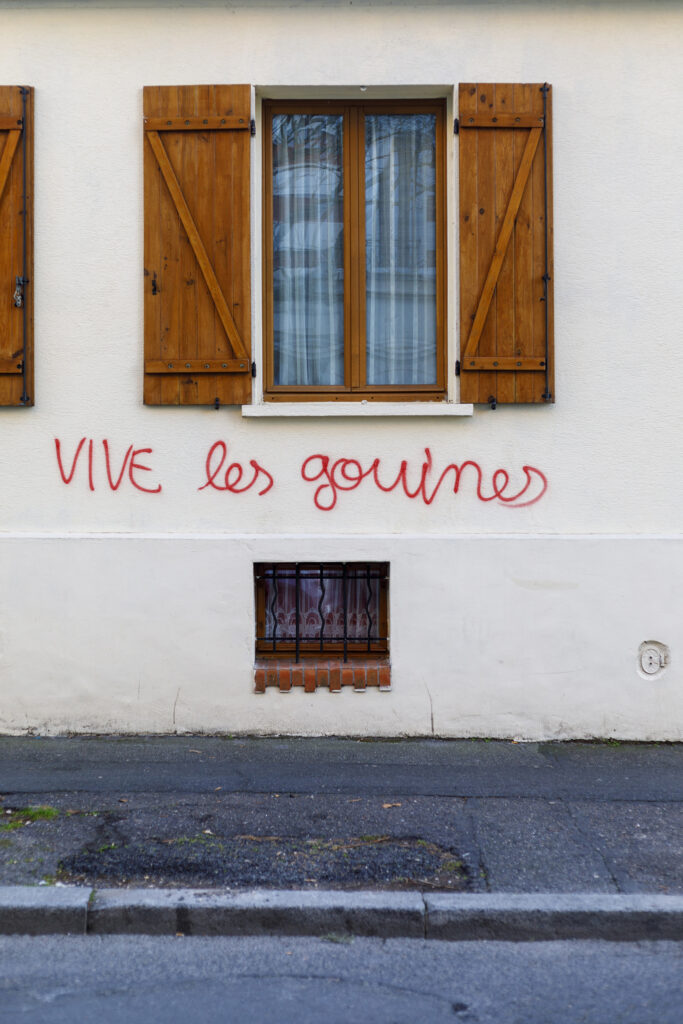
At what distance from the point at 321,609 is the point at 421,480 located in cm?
102

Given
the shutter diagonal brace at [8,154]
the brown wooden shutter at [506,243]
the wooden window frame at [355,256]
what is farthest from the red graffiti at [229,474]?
the shutter diagonal brace at [8,154]

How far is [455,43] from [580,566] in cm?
317

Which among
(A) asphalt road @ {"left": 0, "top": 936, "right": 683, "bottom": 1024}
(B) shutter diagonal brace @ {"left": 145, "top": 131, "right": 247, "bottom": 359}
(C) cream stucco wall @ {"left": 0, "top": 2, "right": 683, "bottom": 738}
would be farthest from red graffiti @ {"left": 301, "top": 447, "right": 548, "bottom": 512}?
(A) asphalt road @ {"left": 0, "top": 936, "right": 683, "bottom": 1024}

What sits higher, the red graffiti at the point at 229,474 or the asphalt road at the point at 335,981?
the red graffiti at the point at 229,474

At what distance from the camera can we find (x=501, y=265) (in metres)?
6.00

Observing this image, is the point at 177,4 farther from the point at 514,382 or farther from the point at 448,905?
the point at 448,905

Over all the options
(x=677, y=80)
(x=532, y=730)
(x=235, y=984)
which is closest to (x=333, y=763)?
(x=532, y=730)

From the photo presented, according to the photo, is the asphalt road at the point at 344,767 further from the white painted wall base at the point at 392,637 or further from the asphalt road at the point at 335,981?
the asphalt road at the point at 335,981

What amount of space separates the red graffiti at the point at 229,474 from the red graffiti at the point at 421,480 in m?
0.26

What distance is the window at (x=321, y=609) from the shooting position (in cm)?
627

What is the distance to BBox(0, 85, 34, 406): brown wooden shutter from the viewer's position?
6035mm

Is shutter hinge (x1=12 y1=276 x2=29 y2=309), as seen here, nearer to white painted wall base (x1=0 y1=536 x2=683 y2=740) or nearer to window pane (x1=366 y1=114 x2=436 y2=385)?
white painted wall base (x1=0 y1=536 x2=683 y2=740)

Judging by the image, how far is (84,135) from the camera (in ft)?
20.0

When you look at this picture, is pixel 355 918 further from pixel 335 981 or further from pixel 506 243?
pixel 506 243
